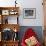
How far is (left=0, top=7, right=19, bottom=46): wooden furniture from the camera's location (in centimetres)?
541

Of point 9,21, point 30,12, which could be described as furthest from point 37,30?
point 9,21

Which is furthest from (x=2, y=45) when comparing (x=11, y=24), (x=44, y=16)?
(x=44, y=16)

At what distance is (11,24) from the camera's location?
5484mm

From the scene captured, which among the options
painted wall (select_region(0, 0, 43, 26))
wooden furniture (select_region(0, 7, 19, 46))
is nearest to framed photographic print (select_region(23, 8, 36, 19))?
painted wall (select_region(0, 0, 43, 26))

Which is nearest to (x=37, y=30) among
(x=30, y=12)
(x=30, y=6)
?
(x=30, y=12)

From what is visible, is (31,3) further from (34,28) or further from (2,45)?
(2,45)

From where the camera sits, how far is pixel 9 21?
18.2 feet

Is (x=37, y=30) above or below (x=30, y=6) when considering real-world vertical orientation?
below

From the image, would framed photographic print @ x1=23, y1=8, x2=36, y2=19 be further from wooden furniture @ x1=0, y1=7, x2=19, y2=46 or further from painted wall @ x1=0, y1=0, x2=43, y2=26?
wooden furniture @ x1=0, y1=7, x2=19, y2=46

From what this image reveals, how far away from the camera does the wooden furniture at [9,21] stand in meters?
5.41

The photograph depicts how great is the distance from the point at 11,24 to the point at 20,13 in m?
0.52

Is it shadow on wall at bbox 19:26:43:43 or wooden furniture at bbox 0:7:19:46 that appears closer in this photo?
wooden furniture at bbox 0:7:19:46

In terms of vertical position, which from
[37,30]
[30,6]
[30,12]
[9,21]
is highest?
[30,6]

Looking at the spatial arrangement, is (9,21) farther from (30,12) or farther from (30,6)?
(30,6)
